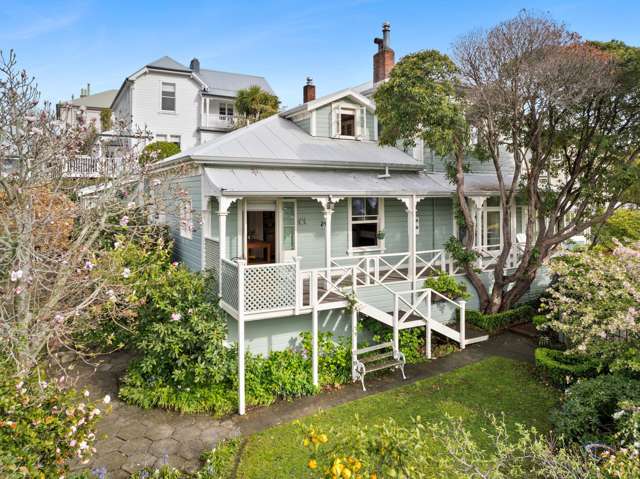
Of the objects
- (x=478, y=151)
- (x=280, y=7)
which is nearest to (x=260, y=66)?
(x=280, y=7)

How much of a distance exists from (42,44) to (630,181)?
16.1 m

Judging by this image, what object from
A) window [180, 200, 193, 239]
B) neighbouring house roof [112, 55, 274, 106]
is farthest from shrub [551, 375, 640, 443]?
neighbouring house roof [112, 55, 274, 106]

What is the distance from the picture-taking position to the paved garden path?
722 cm

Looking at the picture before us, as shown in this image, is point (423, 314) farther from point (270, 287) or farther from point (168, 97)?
point (168, 97)

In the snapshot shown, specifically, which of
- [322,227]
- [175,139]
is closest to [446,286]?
[322,227]

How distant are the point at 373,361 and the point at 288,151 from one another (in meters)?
6.84

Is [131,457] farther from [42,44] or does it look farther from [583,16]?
[583,16]

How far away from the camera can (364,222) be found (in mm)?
14266

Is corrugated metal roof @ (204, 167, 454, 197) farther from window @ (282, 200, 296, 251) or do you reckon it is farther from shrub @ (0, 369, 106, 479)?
shrub @ (0, 369, 106, 479)

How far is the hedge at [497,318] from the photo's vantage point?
13469mm

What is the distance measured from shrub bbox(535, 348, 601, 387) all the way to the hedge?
2625 millimetres

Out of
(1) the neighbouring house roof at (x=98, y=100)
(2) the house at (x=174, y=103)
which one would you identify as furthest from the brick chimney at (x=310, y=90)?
(1) the neighbouring house roof at (x=98, y=100)

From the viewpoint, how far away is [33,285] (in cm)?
685

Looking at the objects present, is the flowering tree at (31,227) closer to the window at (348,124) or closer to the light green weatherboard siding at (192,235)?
the light green weatherboard siding at (192,235)
